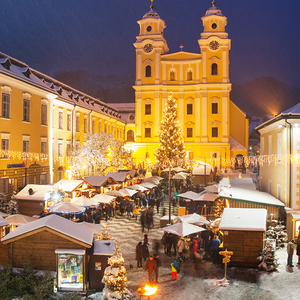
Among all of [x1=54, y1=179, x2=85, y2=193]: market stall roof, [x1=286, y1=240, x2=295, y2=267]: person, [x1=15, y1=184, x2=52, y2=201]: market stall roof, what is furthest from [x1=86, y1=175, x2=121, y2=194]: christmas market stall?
[x1=286, y1=240, x2=295, y2=267]: person

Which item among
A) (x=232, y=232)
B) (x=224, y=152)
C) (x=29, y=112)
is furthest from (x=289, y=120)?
(x=224, y=152)

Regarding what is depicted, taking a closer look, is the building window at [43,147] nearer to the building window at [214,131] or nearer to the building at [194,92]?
the building at [194,92]

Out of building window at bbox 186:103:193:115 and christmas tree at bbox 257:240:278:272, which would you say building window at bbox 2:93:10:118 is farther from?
building window at bbox 186:103:193:115

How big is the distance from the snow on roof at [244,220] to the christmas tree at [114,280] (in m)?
5.75

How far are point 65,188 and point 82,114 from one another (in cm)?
2092

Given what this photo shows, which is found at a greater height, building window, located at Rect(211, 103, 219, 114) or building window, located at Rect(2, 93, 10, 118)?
building window, located at Rect(211, 103, 219, 114)

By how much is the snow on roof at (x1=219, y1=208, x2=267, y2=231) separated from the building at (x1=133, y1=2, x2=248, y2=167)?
123 ft

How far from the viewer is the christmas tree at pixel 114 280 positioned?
1088 cm

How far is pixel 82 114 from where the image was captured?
44.7 m

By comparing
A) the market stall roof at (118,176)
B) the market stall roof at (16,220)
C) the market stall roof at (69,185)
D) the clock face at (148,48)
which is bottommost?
the market stall roof at (16,220)

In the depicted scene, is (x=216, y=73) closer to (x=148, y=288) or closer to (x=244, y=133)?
(x=244, y=133)

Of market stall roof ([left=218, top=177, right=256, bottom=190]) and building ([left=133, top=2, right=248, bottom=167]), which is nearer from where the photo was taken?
market stall roof ([left=218, top=177, right=256, bottom=190])

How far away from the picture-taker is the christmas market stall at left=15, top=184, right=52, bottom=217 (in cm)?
2183

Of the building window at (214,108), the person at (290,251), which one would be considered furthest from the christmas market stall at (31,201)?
the building window at (214,108)
